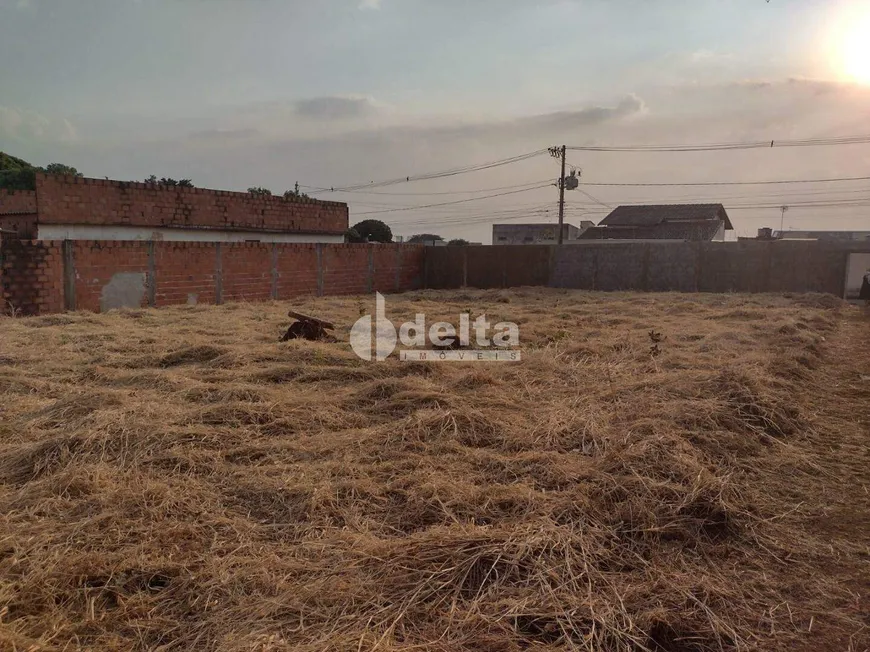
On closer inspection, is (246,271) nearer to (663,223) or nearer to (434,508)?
(434,508)

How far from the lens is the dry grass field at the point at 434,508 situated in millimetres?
1978

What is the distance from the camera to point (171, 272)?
12.2 meters

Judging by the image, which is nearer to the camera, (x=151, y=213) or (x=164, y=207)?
(x=151, y=213)

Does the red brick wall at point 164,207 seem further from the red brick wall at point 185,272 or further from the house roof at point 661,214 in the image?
the house roof at point 661,214

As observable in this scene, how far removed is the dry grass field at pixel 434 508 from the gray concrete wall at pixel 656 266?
11.2 meters

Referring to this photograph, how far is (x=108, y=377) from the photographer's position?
17.9ft

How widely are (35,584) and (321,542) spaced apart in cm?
103

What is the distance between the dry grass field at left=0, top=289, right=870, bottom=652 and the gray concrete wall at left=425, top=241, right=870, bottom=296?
11.2 m

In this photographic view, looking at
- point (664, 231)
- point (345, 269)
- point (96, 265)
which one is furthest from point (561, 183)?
point (96, 265)

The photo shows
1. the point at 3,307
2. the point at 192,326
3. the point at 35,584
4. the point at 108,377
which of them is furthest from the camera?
the point at 3,307


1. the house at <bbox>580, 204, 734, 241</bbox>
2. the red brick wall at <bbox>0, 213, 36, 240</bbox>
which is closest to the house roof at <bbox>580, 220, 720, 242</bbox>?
the house at <bbox>580, 204, 734, 241</bbox>

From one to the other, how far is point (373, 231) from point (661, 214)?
16414mm

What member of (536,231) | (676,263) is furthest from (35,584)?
(536,231)

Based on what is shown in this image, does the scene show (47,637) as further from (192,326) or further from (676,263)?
(676,263)
